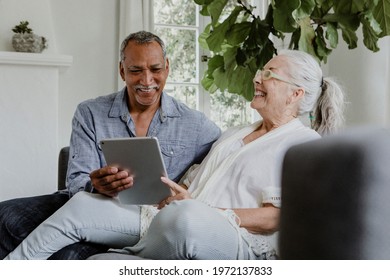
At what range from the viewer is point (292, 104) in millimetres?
1459

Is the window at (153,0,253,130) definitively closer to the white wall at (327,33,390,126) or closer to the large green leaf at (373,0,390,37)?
the white wall at (327,33,390,126)

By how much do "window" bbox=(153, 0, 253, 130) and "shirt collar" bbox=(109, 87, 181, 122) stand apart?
77.4 inches

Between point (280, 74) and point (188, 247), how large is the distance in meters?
0.56

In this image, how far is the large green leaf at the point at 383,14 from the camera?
1.62 m

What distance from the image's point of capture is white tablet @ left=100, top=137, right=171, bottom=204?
4.06 feet

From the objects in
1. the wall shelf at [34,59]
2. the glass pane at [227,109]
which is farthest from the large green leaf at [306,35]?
the glass pane at [227,109]

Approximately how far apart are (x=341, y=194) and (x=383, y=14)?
1.33 m

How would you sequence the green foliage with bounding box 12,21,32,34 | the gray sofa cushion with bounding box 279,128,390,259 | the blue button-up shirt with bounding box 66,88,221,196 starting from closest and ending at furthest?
1. the gray sofa cushion with bounding box 279,128,390,259
2. the blue button-up shirt with bounding box 66,88,221,196
3. the green foliage with bounding box 12,21,32,34

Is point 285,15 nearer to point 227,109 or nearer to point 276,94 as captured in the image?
point 276,94

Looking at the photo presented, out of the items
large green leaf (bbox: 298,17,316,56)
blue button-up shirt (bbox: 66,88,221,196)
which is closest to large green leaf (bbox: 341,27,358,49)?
large green leaf (bbox: 298,17,316,56)

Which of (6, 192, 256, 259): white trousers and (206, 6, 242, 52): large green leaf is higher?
(206, 6, 242, 52): large green leaf

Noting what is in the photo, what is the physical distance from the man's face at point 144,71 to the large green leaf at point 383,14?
582 millimetres

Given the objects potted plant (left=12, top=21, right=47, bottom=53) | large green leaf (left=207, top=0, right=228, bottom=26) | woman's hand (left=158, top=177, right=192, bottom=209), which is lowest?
woman's hand (left=158, top=177, right=192, bottom=209)

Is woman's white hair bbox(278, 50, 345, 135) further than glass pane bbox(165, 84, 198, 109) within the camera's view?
No
